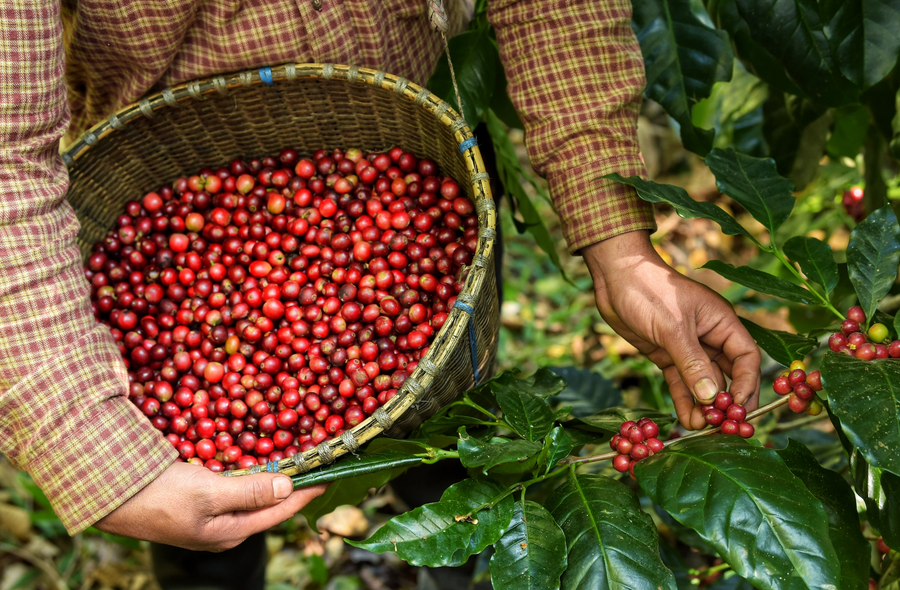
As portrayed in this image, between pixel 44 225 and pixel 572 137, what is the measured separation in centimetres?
85

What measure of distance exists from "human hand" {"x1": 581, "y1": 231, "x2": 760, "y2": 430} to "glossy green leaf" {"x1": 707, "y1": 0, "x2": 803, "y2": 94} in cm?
43

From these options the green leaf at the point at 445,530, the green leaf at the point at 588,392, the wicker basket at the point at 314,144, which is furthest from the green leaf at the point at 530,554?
the green leaf at the point at 588,392

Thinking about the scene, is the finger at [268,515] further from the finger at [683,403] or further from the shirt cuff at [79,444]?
the finger at [683,403]

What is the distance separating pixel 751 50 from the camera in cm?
118

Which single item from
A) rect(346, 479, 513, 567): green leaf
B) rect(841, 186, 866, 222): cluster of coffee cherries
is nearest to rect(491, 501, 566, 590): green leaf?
rect(346, 479, 513, 567): green leaf

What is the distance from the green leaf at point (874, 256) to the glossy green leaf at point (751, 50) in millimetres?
395

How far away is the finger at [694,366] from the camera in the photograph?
919mm

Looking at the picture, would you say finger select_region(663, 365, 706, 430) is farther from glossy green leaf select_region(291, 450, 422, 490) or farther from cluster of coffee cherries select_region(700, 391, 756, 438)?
glossy green leaf select_region(291, 450, 422, 490)

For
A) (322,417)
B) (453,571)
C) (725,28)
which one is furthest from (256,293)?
(725,28)

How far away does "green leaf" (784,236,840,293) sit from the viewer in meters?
0.93

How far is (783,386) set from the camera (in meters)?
0.90

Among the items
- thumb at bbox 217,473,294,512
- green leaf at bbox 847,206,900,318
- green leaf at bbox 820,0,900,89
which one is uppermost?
green leaf at bbox 820,0,900,89

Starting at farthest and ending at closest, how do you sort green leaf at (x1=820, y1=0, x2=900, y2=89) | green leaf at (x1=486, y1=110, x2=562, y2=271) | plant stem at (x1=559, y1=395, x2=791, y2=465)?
green leaf at (x1=486, y1=110, x2=562, y2=271) < green leaf at (x1=820, y1=0, x2=900, y2=89) < plant stem at (x1=559, y1=395, x2=791, y2=465)

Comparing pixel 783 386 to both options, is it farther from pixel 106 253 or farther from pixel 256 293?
pixel 106 253
